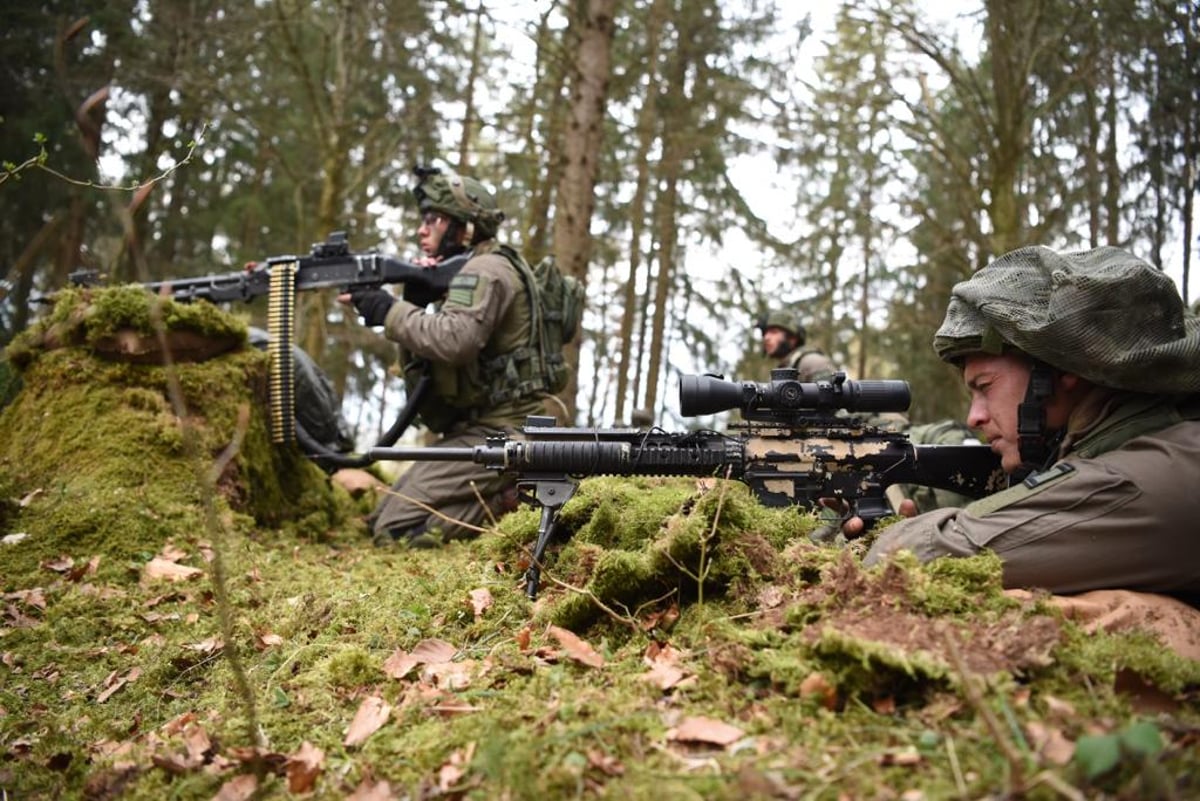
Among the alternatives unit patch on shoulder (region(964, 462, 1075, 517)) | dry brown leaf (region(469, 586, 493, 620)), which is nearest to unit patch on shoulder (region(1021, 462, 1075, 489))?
unit patch on shoulder (region(964, 462, 1075, 517))

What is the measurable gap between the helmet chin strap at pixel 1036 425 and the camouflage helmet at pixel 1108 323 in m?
0.14

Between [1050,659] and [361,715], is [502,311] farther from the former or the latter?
[1050,659]

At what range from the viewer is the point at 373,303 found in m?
6.96

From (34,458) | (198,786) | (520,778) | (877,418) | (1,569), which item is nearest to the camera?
(520,778)

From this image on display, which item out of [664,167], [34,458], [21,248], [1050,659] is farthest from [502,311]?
[21,248]

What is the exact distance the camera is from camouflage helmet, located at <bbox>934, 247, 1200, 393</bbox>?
9.86 feet

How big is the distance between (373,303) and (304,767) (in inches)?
202

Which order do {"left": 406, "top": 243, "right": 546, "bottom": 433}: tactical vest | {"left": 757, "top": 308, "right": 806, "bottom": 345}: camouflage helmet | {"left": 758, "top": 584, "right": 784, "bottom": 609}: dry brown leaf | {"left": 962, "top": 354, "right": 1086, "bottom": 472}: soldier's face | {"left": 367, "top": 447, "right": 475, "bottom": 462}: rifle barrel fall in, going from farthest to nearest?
{"left": 757, "top": 308, "right": 806, "bottom": 345}: camouflage helmet → {"left": 406, "top": 243, "right": 546, "bottom": 433}: tactical vest → {"left": 367, "top": 447, "right": 475, "bottom": 462}: rifle barrel → {"left": 962, "top": 354, "right": 1086, "bottom": 472}: soldier's face → {"left": 758, "top": 584, "right": 784, "bottom": 609}: dry brown leaf

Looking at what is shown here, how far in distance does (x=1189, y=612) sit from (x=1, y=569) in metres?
5.49

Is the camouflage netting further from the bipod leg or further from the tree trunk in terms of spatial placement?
the tree trunk

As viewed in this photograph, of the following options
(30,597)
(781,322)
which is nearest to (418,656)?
(30,597)

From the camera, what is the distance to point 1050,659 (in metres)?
2.18

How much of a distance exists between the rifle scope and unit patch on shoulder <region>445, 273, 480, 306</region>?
3176mm

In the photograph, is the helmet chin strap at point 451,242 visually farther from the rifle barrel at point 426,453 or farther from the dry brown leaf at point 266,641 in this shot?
the dry brown leaf at point 266,641
